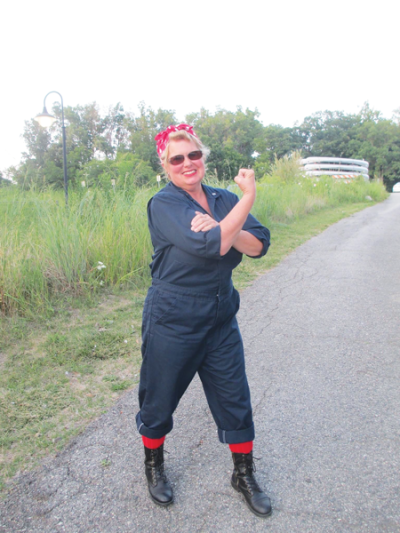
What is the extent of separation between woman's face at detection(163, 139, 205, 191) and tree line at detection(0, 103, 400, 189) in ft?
50.2

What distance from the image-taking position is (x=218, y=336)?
212cm

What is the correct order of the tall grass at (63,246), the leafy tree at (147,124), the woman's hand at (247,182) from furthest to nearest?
the leafy tree at (147,124) → the tall grass at (63,246) → the woman's hand at (247,182)

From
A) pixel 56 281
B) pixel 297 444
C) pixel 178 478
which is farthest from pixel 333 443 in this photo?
pixel 56 281

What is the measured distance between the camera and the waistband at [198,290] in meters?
2.01

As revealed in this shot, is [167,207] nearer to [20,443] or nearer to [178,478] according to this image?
[178,478]

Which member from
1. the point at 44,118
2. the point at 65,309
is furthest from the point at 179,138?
the point at 44,118

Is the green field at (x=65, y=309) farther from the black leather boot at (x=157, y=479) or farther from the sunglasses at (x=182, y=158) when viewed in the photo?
the sunglasses at (x=182, y=158)

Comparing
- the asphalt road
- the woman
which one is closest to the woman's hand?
the woman

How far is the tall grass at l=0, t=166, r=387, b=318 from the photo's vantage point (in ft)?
15.9

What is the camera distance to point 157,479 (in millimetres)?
2236

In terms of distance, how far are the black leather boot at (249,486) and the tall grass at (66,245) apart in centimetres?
317

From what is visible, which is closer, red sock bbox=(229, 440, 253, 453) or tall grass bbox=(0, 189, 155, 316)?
red sock bbox=(229, 440, 253, 453)

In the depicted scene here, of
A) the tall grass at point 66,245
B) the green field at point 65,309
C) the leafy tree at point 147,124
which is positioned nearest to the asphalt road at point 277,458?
the green field at point 65,309

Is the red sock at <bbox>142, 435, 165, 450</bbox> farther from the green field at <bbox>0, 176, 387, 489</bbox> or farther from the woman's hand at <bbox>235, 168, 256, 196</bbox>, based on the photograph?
the woman's hand at <bbox>235, 168, 256, 196</bbox>
